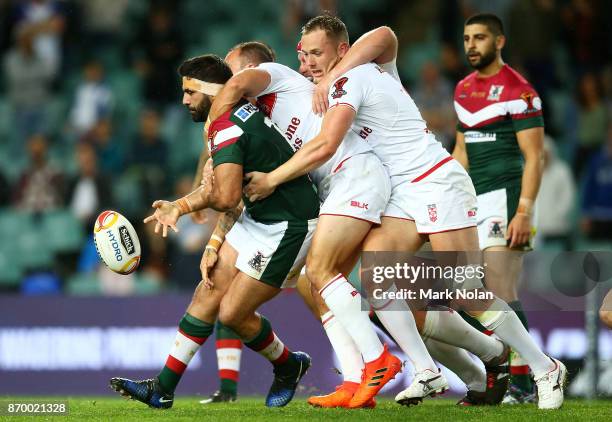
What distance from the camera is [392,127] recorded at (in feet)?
22.8

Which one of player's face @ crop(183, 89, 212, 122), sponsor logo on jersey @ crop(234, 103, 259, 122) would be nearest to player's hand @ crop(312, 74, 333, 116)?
sponsor logo on jersey @ crop(234, 103, 259, 122)

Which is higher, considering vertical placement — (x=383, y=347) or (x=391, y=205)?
(x=391, y=205)

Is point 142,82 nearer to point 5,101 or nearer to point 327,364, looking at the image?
point 5,101

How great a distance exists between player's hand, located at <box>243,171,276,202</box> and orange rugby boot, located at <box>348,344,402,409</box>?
116 cm

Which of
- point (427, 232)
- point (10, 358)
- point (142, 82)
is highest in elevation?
point (142, 82)

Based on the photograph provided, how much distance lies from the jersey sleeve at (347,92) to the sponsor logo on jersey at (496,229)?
1.76 metres

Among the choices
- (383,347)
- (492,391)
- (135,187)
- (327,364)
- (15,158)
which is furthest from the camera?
(15,158)

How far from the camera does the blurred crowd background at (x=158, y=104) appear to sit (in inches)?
492

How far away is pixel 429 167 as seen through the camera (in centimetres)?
691

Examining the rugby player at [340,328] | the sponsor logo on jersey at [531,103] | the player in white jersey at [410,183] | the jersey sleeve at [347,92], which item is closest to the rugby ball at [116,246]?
the player in white jersey at [410,183]

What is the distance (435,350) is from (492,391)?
434 millimetres

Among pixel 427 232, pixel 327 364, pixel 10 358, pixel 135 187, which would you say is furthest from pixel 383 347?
pixel 135 187

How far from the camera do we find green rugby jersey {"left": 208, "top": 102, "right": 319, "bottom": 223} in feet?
22.2

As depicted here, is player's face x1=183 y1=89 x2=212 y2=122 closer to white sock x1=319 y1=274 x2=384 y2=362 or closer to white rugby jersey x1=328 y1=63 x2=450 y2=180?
white rugby jersey x1=328 y1=63 x2=450 y2=180
